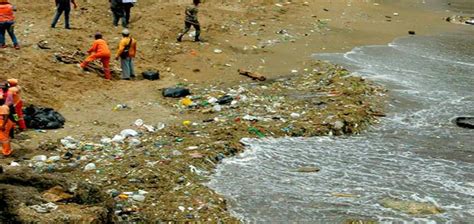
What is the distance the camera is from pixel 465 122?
10.5 metres

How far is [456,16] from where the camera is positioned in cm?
2444

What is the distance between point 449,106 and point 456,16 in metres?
14.8

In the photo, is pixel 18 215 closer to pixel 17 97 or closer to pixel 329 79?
pixel 17 97

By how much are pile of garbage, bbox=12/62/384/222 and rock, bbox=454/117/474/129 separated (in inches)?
63.2

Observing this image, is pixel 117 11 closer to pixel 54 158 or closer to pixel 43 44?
pixel 43 44

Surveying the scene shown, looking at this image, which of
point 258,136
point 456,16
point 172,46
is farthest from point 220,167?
point 456,16

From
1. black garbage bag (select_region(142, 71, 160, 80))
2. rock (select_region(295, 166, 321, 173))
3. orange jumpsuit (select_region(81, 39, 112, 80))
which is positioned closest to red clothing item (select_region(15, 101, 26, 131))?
orange jumpsuit (select_region(81, 39, 112, 80))

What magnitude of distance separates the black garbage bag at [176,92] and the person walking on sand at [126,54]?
59.6 inches

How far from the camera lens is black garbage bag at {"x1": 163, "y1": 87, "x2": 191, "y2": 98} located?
459 inches

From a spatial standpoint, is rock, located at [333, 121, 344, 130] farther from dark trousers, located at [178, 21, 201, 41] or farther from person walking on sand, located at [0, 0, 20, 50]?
person walking on sand, located at [0, 0, 20, 50]

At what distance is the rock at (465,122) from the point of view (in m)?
10.3

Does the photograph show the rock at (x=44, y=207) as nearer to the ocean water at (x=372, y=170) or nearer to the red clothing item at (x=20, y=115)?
the ocean water at (x=372, y=170)

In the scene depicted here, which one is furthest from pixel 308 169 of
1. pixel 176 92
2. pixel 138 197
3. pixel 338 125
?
pixel 176 92

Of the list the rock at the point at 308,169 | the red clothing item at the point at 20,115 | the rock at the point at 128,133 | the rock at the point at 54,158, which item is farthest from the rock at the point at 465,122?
the red clothing item at the point at 20,115
